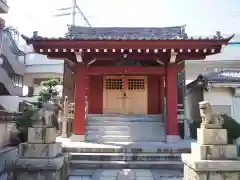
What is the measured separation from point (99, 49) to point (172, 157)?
4.70m

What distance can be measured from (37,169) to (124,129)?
6.00 m

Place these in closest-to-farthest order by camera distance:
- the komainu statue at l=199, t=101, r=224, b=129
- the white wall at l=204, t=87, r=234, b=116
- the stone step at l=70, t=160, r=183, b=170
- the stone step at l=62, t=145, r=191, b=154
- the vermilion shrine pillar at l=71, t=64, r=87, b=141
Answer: the komainu statue at l=199, t=101, r=224, b=129, the stone step at l=70, t=160, r=183, b=170, the stone step at l=62, t=145, r=191, b=154, the vermilion shrine pillar at l=71, t=64, r=87, b=141, the white wall at l=204, t=87, r=234, b=116

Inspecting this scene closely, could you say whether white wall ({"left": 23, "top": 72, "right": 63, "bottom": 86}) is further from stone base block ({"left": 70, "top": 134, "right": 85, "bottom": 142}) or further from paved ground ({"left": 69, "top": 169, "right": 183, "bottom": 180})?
paved ground ({"left": 69, "top": 169, "right": 183, "bottom": 180})

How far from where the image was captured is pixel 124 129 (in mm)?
11086

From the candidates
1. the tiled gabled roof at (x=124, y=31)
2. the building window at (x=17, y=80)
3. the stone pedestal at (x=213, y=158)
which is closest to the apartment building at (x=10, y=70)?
the building window at (x=17, y=80)

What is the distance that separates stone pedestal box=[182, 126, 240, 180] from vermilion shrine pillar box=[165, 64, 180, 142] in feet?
15.0

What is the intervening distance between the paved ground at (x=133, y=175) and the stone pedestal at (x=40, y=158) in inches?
50.6

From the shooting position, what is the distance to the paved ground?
6.75m

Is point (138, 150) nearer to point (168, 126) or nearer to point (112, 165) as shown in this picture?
point (112, 165)

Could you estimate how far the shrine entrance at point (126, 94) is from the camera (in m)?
13.3

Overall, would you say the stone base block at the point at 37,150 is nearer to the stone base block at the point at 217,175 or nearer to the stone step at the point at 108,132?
the stone base block at the point at 217,175

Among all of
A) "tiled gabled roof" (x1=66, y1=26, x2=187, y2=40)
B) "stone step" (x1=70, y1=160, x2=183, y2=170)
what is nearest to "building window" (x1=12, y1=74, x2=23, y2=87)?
"tiled gabled roof" (x1=66, y1=26, x2=187, y2=40)

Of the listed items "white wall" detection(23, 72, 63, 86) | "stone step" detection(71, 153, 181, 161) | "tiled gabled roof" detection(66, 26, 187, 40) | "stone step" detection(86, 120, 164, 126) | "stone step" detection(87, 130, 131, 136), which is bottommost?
"stone step" detection(71, 153, 181, 161)

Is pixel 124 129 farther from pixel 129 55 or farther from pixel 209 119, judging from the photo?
pixel 209 119
